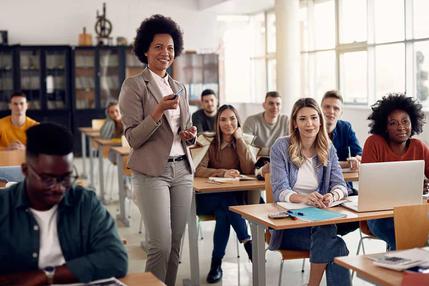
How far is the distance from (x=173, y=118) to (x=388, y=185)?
1.14 metres

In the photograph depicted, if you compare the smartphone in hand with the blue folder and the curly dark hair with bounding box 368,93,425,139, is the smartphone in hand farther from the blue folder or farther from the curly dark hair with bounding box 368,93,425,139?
the curly dark hair with bounding box 368,93,425,139

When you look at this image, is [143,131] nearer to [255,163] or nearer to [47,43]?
[255,163]

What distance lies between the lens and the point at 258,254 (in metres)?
3.35

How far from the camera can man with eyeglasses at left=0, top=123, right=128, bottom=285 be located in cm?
197

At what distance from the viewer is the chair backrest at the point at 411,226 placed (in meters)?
2.73

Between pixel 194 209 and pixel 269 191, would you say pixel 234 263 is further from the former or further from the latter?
pixel 269 191

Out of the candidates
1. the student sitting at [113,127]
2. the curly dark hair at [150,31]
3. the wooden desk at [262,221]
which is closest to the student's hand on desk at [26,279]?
the wooden desk at [262,221]

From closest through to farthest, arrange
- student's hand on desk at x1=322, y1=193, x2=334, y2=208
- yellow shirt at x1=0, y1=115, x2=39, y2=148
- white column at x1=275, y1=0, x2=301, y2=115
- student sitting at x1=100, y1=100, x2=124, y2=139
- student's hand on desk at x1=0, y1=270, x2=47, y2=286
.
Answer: student's hand on desk at x1=0, y1=270, x2=47, y2=286 < student's hand on desk at x1=322, y1=193, x2=334, y2=208 < yellow shirt at x1=0, y1=115, x2=39, y2=148 < student sitting at x1=100, y1=100, x2=124, y2=139 < white column at x1=275, y1=0, x2=301, y2=115

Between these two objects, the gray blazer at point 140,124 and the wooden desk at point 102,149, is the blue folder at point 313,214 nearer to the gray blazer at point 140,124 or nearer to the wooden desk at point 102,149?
the gray blazer at point 140,124

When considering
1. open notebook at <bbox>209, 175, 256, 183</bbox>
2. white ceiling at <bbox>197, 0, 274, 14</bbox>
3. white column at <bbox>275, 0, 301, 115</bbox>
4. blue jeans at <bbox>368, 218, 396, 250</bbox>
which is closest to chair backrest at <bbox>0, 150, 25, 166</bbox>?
open notebook at <bbox>209, 175, 256, 183</bbox>

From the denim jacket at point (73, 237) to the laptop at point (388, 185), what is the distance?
152 centimetres

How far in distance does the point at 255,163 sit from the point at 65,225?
2815mm

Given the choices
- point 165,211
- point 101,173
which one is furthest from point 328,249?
point 101,173

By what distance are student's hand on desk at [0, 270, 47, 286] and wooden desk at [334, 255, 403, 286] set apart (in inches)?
43.0
